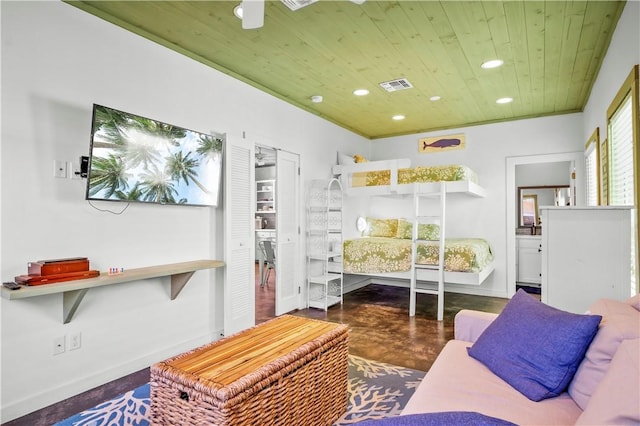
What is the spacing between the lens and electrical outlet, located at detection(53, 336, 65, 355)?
2.32 meters

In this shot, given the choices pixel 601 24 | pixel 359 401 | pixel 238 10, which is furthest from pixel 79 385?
pixel 601 24

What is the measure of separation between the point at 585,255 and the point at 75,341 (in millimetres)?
3369

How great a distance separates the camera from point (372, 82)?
Answer: 12.8 ft

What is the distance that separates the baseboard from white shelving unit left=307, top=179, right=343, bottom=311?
75.9 inches

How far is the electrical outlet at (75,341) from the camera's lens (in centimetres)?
240

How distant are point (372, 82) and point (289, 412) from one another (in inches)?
130

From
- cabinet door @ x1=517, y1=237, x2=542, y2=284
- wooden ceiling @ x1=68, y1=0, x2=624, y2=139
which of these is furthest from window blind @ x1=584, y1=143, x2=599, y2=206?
cabinet door @ x1=517, y1=237, x2=542, y2=284

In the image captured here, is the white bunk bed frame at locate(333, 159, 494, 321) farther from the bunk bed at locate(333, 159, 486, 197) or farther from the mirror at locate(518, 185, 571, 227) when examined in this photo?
the mirror at locate(518, 185, 571, 227)

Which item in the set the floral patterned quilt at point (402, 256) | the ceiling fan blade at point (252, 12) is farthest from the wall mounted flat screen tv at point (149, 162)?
the floral patterned quilt at point (402, 256)

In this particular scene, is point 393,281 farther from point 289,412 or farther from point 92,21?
point 92,21

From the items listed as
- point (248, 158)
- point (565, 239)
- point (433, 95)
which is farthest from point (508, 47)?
point (248, 158)

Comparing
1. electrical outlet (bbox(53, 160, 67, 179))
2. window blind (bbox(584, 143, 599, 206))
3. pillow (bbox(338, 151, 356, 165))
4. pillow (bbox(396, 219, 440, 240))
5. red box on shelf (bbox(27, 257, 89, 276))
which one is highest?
pillow (bbox(338, 151, 356, 165))

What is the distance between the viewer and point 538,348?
58.9 inches

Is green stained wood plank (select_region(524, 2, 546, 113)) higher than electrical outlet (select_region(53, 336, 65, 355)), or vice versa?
green stained wood plank (select_region(524, 2, 546, 113))
